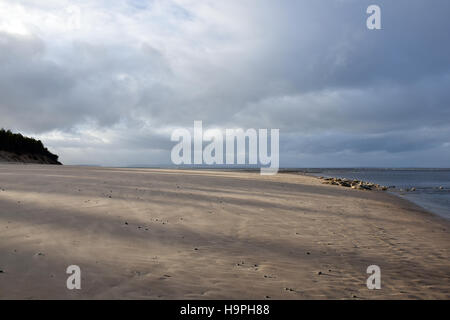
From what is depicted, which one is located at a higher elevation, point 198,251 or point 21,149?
point 21,149

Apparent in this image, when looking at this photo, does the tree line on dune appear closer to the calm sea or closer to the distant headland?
the distant headland

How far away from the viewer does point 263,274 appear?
19.6ft

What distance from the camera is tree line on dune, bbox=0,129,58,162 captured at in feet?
166

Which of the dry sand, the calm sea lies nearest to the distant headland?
the dry sand

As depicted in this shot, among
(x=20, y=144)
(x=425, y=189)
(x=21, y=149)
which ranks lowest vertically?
(x=425, y=189)

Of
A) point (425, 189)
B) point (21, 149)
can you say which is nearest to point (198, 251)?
point (425, 189)

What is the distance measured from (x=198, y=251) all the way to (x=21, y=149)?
57571 mm

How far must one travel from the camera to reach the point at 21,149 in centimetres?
5312

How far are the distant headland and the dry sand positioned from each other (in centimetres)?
4541

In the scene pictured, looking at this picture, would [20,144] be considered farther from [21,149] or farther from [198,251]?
[198,251]

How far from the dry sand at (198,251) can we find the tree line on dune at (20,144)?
153ft

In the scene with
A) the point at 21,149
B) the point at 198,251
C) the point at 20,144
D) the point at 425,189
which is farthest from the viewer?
the point at 20,144
